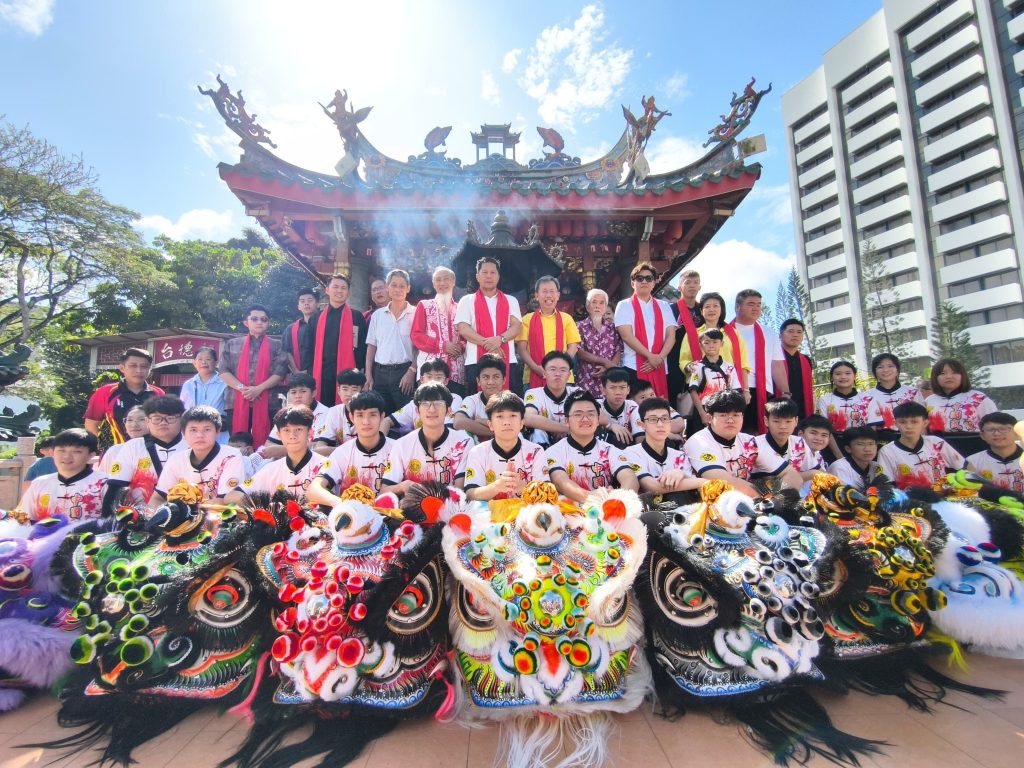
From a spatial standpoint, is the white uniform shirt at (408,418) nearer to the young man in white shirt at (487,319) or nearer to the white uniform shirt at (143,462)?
the young man in white shirt at (487,319)

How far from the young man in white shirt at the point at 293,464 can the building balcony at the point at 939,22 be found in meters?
40.6

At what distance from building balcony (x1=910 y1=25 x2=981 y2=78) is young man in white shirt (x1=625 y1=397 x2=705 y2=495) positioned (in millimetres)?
38129

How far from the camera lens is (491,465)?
2857 millimetres

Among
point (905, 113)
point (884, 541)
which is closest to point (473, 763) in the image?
point (884, 541)

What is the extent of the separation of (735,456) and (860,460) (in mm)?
1457

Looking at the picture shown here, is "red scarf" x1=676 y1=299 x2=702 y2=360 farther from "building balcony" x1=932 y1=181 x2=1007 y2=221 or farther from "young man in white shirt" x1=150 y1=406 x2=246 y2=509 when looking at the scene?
"building balcony" x1=932 y1=181 x2=1007 y2=221

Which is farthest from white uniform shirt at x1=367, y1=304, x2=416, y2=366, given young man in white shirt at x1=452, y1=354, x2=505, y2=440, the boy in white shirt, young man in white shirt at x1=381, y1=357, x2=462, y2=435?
the boy in white shirt

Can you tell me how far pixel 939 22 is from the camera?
88.6ft

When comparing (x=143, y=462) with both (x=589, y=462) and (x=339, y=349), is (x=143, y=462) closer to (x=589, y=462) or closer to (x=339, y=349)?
(x=339, y=349)

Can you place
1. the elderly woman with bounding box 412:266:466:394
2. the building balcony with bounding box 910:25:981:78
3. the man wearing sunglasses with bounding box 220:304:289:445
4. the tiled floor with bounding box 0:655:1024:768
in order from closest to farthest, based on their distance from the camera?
the tiled floor with bounding box 0:655:1024:768, the elderly woman with bounding box 412:266:466:394, the man wearing sunglasses with bounding box 220:304:289:445, the building balcony with bounding box 910:25:981:78

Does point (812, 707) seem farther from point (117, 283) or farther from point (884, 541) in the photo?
point (117, 283)

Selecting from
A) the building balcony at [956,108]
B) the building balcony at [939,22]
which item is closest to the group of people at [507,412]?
the building balcony at [956,108]

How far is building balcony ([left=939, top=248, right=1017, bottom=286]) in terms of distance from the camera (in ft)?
79.5

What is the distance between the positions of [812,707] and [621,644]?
2.71 feet
